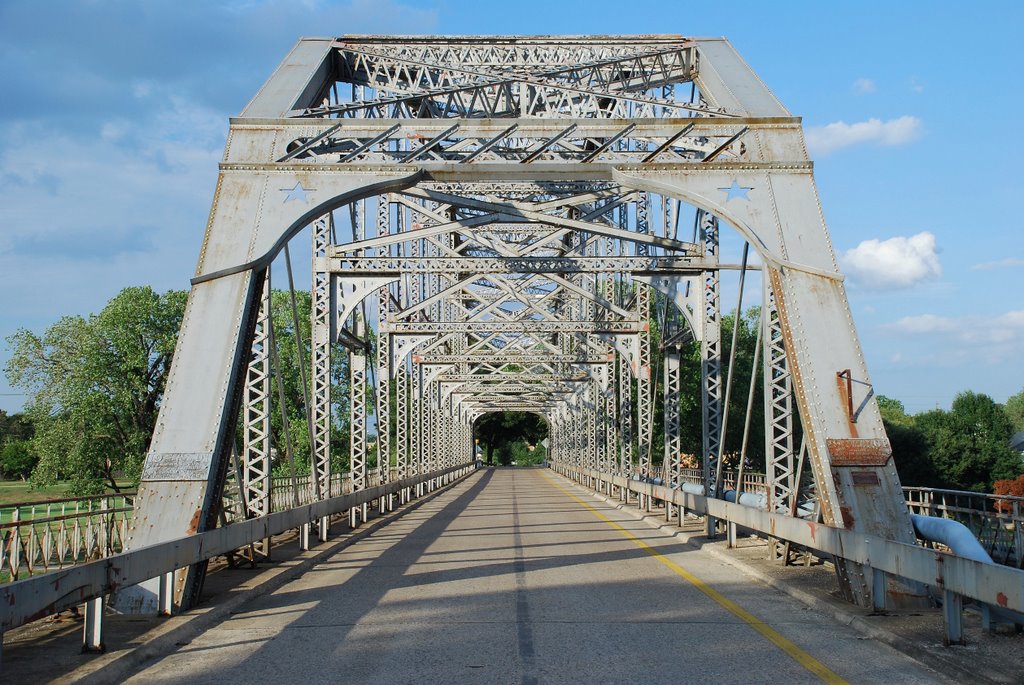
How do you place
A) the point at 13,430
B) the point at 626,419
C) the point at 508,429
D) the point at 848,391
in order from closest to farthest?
the point at 848,391 < the point at 626,419 < the point at 13,430 < the point at 508,429

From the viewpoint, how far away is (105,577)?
8.28 meters

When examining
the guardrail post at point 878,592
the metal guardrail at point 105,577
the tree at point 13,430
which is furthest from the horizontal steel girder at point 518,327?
the tree at point 13,430

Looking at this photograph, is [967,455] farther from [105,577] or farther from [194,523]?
[105,577]

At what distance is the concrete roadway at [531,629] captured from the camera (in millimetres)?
7516

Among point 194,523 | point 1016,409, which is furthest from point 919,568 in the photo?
point 1016,409

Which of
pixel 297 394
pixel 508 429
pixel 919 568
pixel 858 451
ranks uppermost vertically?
pixel 508 429

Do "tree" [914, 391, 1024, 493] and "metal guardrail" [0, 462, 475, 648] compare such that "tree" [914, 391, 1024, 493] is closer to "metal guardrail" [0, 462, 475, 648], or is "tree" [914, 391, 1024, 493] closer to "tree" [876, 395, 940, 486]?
"tree" [876, 395, 940, 486]

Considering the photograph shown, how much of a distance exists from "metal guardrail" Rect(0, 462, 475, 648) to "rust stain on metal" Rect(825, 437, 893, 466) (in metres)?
6.41

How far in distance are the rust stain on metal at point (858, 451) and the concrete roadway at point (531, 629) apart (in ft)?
5.08

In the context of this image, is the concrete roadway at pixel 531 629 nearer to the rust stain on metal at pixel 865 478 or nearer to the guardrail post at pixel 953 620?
the guardrail post at pixel 953 620

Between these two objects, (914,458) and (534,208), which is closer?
(534,208)

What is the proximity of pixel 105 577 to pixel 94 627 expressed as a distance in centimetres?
44

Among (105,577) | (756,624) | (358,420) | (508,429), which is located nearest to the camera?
(105,577)

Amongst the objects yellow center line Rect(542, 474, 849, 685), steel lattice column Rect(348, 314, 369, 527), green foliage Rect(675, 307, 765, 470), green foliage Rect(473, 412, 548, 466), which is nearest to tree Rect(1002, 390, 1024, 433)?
green foliage Rect(675, 307, 765, 470)
